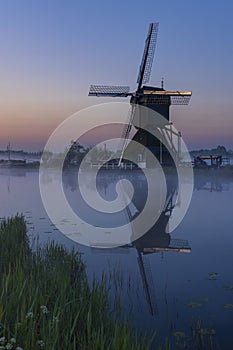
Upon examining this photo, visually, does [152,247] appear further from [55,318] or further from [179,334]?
[55,318]

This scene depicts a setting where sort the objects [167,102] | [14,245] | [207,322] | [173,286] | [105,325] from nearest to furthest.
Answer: [105,325], [207,322], [173,286], [14,245], [167,102]

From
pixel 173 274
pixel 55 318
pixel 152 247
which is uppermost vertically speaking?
pixel 55 318

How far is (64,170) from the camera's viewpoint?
5019cm

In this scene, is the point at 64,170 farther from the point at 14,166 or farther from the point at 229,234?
the point at 229,234

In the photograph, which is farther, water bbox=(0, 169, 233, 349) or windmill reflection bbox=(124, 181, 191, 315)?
windmill reflection bbox=(124, 181, 191, 315)

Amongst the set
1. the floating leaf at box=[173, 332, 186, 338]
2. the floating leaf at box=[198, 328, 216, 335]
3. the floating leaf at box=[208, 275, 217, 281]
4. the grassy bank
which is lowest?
the floating leaf at box=[173, 332, 186, 338]

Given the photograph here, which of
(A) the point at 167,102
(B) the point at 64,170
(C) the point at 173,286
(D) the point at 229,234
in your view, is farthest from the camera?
(B) the point at 64,170

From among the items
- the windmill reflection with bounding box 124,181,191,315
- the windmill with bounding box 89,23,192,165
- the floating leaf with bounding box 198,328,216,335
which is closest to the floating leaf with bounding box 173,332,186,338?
the floating leaf with bounding box 198,328,216,335

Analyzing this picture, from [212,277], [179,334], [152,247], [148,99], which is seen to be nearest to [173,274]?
[212,277]

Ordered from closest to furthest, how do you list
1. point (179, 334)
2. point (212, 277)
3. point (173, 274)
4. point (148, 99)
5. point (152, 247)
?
point (179, 334), point (212, 277), point (173, 274), point (152, 247), point (148, 99)

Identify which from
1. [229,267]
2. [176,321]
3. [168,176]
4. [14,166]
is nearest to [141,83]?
[168,176]

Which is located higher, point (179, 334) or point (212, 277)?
point (212, 277)

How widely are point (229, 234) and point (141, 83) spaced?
22325 millimetres

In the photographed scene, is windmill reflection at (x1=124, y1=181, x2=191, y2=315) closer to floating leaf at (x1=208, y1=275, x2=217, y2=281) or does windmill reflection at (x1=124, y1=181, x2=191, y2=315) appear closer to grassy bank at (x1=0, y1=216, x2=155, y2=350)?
floating leaf at (x1=208, y1=275, x2=217, y2=281)
